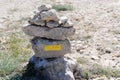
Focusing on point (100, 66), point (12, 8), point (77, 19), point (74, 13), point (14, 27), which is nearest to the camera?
point (100, 66)

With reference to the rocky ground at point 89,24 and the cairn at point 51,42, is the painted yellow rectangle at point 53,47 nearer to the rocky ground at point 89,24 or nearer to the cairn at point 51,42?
the cairn at point 51,42

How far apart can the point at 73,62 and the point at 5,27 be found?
389cm

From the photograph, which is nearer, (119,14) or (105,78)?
(105,78)

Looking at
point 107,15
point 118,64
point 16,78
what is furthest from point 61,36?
point 107,15

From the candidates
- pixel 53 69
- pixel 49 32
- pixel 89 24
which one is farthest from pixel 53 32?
pixel 89 24

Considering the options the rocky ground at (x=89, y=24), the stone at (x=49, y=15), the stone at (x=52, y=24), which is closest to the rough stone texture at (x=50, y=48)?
the stone at (x=52, y=24)

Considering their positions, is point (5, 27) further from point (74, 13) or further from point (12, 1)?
point (12, 1)

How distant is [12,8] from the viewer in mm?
11719

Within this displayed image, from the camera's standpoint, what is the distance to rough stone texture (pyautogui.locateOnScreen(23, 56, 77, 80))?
5.85 metres

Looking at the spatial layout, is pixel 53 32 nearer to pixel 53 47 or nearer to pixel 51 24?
pixel 51 24

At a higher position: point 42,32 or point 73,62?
point 42,32

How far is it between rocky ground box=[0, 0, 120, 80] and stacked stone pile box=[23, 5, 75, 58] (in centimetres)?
117

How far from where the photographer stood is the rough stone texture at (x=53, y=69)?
230 inches

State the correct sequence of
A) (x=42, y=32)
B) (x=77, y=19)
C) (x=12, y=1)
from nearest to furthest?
1. (x=42, y=32)
2. (x=77, y=19)
3. (x=12, y=1)
